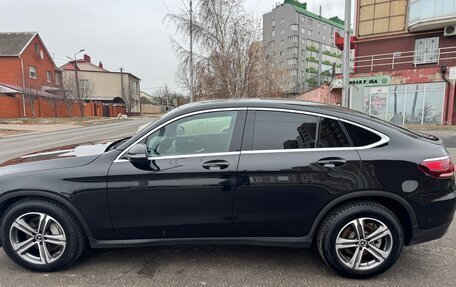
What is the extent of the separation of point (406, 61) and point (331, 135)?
22.1 meters

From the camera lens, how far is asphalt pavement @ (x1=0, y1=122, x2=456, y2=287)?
8.66 ft

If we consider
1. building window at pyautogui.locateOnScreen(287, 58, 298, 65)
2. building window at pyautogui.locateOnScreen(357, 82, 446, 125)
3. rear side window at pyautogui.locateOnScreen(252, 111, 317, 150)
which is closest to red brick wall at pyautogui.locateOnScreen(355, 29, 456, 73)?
building window at pyautogui.locateOnScreen(357, 82, 446, 125)

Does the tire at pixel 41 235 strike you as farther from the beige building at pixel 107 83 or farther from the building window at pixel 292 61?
the building window at pixel 292 61

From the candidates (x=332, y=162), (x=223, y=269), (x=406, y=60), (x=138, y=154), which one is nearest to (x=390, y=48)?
(x=406, y=60)

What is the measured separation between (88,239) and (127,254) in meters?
0.50

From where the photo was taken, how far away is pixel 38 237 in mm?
2775

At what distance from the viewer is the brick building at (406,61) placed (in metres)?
17.5

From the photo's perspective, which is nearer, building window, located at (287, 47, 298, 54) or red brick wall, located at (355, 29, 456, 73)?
red brick wall, located at (355, 29, 456, 73)

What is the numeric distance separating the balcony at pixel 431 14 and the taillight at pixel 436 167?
2077 cm

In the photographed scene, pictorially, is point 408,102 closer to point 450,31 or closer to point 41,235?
point 450,31

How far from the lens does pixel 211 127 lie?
9.78 ft

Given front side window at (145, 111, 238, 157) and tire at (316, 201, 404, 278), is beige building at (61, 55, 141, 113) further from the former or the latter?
tire at (316, 201, 404, 278)

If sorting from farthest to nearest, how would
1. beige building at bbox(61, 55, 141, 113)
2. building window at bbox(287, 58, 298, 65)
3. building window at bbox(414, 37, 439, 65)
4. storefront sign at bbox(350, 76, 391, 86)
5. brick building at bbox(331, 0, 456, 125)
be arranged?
building window at bbox(287, 58, 298, 65), beige building at bbox(61, 55, 141, 113), building window at bbox(414, 37, 439, 65), storefront sign at bbox(350, 76, 391, 86), brick building at bbox(331, 0, 456, 125)

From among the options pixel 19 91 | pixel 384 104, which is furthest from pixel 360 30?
pixel 19 91
